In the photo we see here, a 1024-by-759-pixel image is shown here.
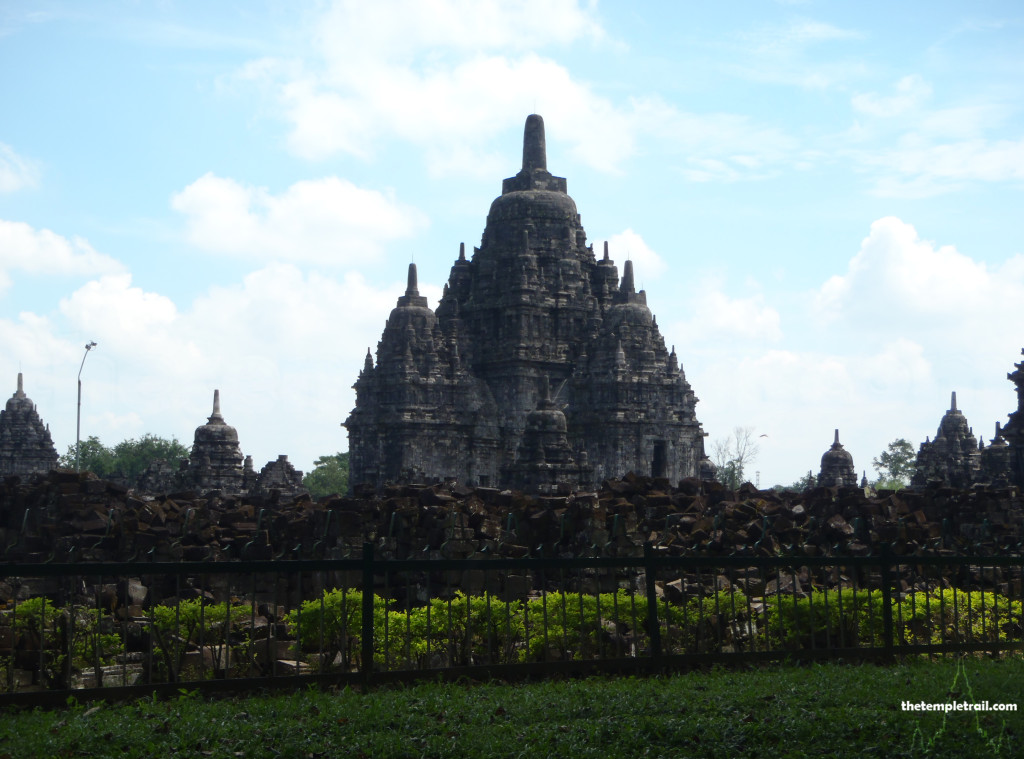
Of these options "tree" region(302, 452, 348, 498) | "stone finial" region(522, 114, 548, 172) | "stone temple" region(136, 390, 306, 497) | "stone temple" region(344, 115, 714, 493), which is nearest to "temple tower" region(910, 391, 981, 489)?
"stone temple" region(344, 115, 714, 493)

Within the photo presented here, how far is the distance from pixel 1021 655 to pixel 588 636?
4.52m

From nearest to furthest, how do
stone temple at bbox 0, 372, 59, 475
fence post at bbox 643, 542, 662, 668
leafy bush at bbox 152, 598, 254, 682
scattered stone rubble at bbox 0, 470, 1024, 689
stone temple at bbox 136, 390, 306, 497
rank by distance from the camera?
fence post at bbox 643, 542, 662, 668 → leafy bush at bbox 152, 598, 254, 682 → scattered stone rubble at bbox 0, 470, 1024, 689 → stone temple at bbox 136, 390, 306, 497 → stone temple at bbox 0, 372, 59, 475

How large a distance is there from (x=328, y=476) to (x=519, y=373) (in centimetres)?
5432

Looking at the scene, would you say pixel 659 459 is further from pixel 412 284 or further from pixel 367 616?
pixel 367 616

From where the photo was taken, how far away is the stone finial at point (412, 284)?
5897 cm

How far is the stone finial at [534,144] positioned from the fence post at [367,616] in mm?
56122

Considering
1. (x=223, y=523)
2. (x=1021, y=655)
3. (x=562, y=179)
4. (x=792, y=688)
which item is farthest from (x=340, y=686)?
(x=562, y=179)

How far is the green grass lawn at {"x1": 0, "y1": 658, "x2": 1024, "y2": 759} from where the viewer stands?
7512mm

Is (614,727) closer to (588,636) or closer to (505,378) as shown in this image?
(588,636)

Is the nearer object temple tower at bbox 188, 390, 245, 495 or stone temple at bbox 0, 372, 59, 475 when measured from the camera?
temple tower at bbox 188, 390, 245, 495

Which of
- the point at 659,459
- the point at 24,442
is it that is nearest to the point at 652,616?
the point at 659,459

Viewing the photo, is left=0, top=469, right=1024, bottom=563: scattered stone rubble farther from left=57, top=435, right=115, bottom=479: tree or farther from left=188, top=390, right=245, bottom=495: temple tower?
left=57, top=435, right=115, bottom=479: tree

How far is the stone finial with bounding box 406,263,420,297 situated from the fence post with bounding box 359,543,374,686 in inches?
1954

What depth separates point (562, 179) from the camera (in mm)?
64500
